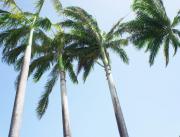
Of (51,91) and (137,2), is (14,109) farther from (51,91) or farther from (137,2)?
(137,2)

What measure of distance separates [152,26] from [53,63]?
8.48 metres

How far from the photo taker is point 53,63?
77.0 ft

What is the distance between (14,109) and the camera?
1352 centimetres

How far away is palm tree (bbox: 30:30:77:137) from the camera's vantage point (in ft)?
72.6

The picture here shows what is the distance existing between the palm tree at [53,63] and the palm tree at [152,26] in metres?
5.38

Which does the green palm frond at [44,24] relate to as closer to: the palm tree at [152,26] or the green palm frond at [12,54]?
the green palm frond at [12,54]

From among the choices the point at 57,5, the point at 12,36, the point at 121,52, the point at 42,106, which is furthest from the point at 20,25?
the point at 121,52

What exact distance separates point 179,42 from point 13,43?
1337 cm

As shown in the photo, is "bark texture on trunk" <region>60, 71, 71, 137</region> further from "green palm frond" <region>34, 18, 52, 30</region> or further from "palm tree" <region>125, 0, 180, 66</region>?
"palm tree" <region>125, 0, 180, 66</region>

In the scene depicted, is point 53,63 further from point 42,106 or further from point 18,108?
point 18,108

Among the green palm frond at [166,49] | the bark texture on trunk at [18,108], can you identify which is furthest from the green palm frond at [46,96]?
the green palm frond at [166,49]

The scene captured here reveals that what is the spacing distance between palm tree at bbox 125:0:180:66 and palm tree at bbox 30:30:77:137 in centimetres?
538

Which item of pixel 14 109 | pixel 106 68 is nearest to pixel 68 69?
pixel 106 68

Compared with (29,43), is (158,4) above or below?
above
